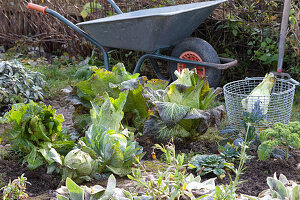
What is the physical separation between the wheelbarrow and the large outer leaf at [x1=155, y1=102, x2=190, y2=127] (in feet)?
4.09

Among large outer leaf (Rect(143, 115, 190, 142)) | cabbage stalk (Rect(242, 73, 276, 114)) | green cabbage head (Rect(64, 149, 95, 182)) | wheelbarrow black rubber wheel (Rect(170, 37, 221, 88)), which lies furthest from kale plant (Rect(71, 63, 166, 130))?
wheelbarrow black rubber wheel (Rect(170, 37, 221, 88))

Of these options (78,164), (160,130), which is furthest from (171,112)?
(78,164)

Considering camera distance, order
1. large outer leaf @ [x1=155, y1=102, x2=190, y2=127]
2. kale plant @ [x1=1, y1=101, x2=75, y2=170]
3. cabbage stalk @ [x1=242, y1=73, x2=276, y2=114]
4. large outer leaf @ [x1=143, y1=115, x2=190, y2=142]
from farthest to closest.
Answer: cabbage stalk @ [x1=242, y1=73, x2=276, y2=114], large outer leaf @ [x1=143, y1=115, x2=190, y2=142], large outer leaf @ [x1=155, y1=102, x2=190, y2=127], kale plant @ [x1=1, y1=101, x2=75, y2=170]

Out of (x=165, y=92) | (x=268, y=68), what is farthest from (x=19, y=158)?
(x=268, y=68)

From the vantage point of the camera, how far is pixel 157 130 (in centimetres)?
275

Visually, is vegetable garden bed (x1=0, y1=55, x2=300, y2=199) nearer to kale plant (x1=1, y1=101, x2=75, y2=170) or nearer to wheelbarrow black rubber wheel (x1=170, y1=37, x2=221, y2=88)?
kale plant (x1=1, y1=101, x2=75, y2=170)

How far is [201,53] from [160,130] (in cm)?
154

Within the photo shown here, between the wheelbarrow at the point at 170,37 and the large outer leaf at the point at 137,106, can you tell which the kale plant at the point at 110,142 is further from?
the wheelbarrow at the point at 170,37

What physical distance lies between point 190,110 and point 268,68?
2106mm

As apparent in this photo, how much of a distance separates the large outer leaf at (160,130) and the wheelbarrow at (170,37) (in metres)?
1.24

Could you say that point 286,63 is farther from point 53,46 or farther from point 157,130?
point 53,46

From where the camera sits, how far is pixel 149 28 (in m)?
3.77

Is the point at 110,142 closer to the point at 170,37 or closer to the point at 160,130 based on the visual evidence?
the point at 160,130

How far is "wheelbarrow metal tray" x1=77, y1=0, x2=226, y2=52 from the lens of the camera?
12.2 ft
